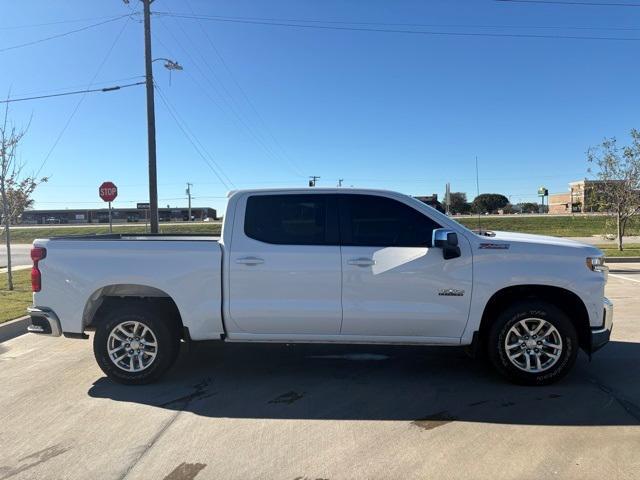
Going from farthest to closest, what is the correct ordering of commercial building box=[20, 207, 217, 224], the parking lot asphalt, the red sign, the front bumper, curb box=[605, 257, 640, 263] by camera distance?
commercial building box=[20, 207, 217, 224]
curb box=[605, 257, 640, 263]
the red sign
the front bumper
the parking lot asphalt

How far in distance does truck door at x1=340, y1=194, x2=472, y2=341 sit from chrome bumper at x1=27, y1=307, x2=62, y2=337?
9.32ft

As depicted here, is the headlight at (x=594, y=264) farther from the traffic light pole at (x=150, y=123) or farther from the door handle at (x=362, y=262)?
the traffic light pole at (x=150, y=123)

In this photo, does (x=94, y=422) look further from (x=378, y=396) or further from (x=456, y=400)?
(x=456, y=400)

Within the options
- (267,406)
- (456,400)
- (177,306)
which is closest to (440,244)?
(456,400)

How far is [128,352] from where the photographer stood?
16.8 feet

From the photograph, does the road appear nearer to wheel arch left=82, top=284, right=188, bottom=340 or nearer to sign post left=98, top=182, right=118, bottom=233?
sign post left=98, top=182, right=118, bottom=233

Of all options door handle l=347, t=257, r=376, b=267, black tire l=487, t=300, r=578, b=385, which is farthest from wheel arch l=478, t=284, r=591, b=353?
door handle l=347, t=257, r=376, b=267

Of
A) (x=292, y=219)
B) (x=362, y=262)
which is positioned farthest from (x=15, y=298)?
(x=362, y=262)

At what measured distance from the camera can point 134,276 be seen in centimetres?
502

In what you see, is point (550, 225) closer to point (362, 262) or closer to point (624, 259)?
point (624, 259)

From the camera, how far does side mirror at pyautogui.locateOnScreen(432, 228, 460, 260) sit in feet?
15.3

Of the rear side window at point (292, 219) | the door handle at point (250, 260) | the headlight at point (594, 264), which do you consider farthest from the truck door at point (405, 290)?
the headlight at point (594, 264)

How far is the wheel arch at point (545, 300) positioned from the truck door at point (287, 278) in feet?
4.81

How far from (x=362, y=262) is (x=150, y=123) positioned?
1366 centimetres
